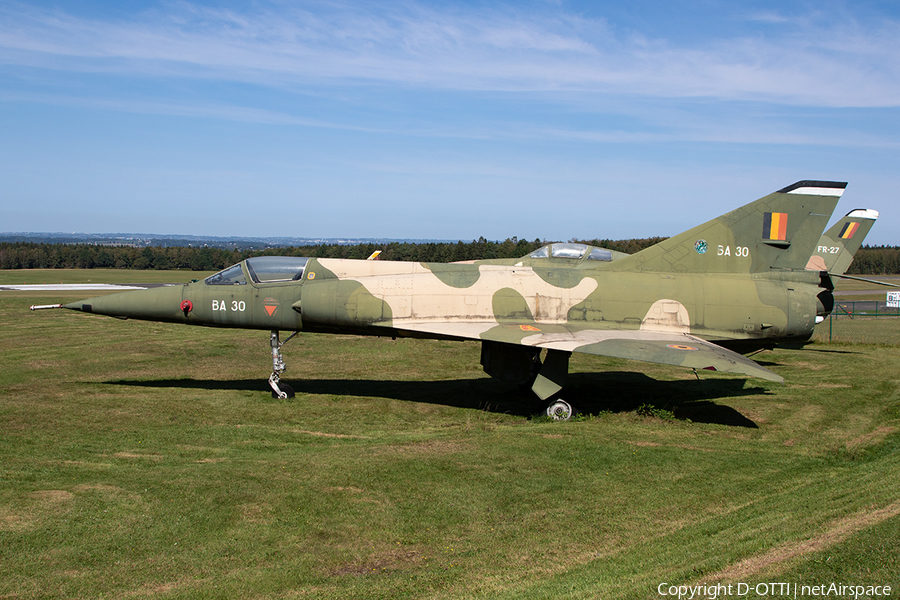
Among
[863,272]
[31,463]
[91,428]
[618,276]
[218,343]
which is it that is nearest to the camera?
[31,463]

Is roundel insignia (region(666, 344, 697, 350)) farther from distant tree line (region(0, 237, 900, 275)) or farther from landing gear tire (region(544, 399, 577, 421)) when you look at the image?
distant tree line (region(0, 237, 900, 275))

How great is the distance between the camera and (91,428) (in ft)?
35.3

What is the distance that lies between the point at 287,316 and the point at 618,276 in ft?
26.0

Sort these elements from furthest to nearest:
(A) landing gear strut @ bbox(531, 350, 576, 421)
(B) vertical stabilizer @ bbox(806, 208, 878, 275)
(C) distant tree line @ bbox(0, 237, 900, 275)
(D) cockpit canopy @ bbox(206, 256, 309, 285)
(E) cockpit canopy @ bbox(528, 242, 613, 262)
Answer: (C) distant tree line @ bbox(0, 237, 900, 275)
(B) vertical stabilizer @ bbox(806, 208, 878, 275)
(E) cockpit canopy @ bbox(528, 242, 613, 262)
(D) cockpit canopy @ bbox(206, 256, 309, 285)
(A) landing gear strut @ bbox(531, 350, 576, 421)

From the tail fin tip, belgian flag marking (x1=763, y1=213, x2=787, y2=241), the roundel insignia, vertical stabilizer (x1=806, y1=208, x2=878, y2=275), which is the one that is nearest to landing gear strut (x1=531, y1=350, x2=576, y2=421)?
the roundel insignia

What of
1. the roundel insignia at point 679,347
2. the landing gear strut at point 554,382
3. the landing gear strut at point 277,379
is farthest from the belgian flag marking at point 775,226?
the landing gear strut at point 277,379

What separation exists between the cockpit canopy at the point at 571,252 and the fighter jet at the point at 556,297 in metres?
0.64

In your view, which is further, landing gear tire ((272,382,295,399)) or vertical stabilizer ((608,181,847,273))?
vertical stabilizer ((608,181,847,273))

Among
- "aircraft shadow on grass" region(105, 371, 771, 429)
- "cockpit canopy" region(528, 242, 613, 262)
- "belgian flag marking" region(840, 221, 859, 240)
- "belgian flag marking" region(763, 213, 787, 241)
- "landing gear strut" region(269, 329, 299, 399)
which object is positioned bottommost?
"aircraft shadow on grass" region(105, 371, 771, 429)

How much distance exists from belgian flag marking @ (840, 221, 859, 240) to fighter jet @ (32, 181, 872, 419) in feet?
30.0

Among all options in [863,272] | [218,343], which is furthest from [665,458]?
[863,272]

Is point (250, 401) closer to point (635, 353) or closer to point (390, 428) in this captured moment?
point (390, 428)

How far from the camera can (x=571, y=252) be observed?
15.4 metres

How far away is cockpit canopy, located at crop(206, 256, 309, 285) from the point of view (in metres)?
14.1
